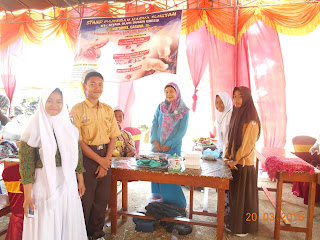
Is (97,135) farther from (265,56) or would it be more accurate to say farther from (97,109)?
(265,56)

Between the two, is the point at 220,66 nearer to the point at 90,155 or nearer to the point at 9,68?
the point at 90,155

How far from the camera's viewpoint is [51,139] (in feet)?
5.67

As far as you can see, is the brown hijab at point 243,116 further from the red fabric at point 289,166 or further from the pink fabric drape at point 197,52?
the pink fabric drape at point 197,52

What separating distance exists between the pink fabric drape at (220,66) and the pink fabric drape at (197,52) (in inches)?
4.2

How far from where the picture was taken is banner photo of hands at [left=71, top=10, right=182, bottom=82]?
4.41m

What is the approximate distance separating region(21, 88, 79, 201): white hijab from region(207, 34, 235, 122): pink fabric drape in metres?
3.39

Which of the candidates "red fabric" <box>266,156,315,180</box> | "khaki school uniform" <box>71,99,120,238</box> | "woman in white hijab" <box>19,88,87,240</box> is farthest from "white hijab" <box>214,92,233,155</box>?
"woman in white hijab" <box>19,88,87,240</box>

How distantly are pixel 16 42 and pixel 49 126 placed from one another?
5082mm

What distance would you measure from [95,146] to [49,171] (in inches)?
22.1

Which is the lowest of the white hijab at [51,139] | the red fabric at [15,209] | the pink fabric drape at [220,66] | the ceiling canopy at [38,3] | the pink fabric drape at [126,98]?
the red fabric at [15,209]

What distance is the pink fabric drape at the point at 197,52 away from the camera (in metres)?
4.80

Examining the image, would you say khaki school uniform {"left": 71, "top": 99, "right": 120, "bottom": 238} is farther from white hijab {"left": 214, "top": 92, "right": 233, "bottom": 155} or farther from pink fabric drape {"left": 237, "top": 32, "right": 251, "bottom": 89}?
pink fabric drape {"left": 237, "top": 32, "right": 251, "bottom": 89}

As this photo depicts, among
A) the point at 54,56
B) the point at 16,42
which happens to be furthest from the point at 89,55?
the point at 16,42

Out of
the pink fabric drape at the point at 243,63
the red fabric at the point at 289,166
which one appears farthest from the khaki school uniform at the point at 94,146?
the pink fabric drape at the point at 243,63
